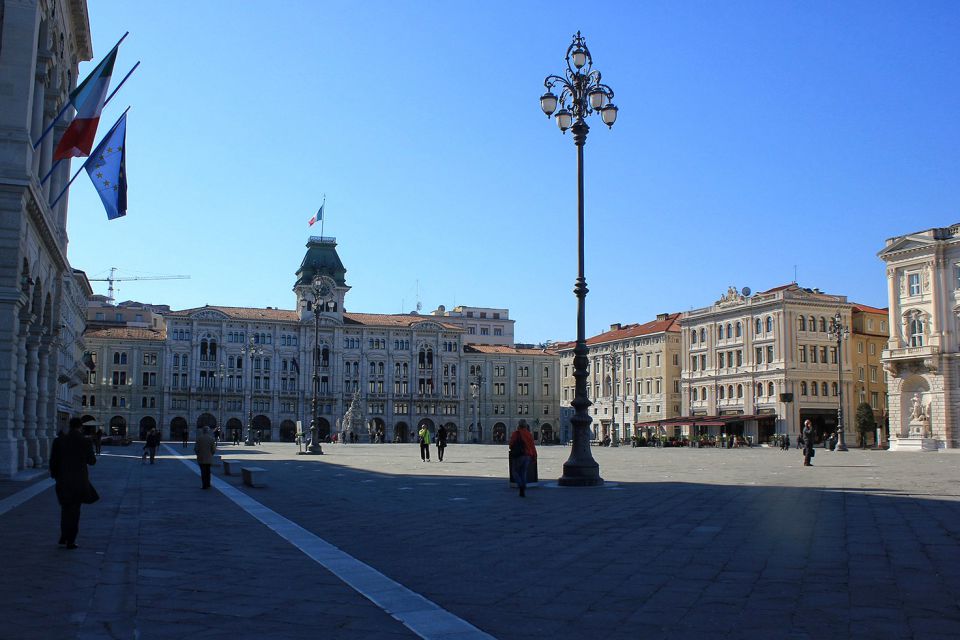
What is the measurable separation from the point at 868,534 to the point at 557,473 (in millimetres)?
17470

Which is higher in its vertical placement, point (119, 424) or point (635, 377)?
point (635, 377)

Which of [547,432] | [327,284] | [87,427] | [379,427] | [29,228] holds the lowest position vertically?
[547,432]

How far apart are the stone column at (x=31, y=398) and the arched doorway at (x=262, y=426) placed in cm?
7997

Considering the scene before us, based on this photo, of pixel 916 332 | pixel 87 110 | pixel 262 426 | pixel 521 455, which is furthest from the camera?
pixel 262 426

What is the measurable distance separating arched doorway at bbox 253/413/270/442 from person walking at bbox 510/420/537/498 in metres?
92.1

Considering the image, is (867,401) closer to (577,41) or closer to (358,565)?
(577,41)

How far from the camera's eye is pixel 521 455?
19094 mm

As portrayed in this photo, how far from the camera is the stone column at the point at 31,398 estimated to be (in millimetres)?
28031

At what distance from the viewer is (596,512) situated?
15.0 meters

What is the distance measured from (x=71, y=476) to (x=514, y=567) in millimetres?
5632

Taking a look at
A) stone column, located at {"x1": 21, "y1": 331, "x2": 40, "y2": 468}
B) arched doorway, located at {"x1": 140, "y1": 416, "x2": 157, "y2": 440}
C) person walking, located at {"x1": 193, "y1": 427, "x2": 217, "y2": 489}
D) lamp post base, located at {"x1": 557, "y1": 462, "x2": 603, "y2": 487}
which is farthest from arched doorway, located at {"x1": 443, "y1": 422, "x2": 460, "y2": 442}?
lamp post base, located at {"x1": 557, "y1": 462, "x2": 603, "y2": 487}

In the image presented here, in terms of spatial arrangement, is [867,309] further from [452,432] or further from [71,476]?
[71,476]

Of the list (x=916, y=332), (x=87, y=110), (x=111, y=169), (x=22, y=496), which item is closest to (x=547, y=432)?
(x=916, y=332)

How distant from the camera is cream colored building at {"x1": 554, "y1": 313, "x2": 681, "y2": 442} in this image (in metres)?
99.7
